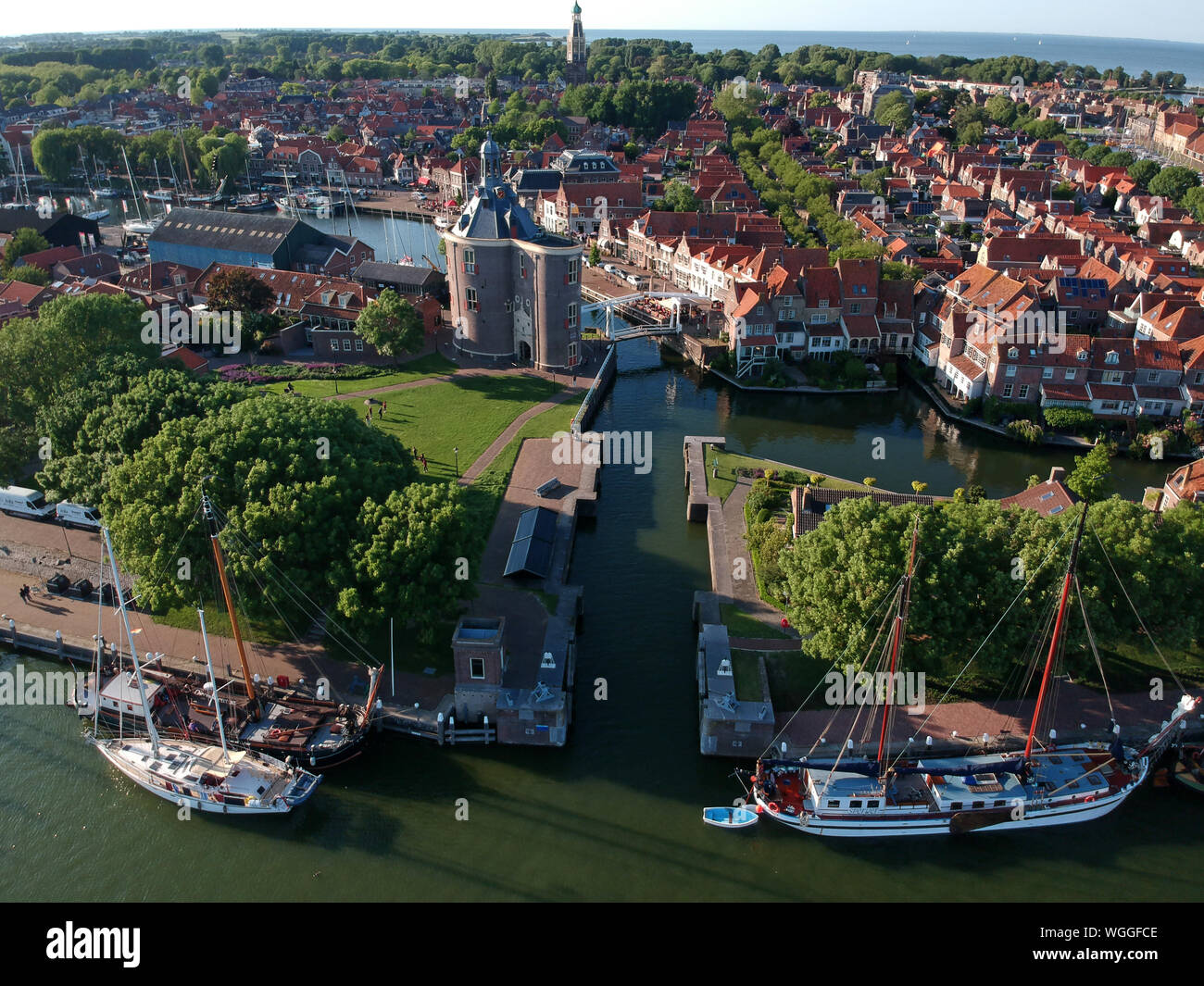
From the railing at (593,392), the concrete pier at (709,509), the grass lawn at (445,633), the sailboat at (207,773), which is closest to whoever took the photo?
the sailboat at (207,773)

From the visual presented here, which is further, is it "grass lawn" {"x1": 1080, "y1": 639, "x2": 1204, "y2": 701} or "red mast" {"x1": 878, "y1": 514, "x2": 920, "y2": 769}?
"grass lawn" {"x1": 1080, "y1": 639, "x2": 1204, "y2": 701}

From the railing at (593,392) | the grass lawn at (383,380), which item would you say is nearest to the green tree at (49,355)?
the grass lawn at (383,380)

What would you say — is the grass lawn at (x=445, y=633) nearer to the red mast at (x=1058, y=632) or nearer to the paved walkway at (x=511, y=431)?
the paved walkway at (x=511, y=431)

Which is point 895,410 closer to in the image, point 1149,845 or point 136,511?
point 1149,845

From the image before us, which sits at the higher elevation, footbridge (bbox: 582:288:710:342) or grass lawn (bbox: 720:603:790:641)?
footbridge (bbox: 582:288:710:342)

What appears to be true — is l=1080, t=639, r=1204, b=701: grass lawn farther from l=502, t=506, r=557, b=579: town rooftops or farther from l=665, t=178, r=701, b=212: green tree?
l=665, t=178, r=701, b=212: green tree

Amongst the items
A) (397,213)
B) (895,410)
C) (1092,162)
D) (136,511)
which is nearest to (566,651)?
(136,511)

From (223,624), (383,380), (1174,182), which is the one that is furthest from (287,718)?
(1174,182)

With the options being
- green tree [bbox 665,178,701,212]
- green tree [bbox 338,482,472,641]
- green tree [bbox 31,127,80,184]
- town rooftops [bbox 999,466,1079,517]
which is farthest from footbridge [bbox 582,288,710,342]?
green tree [bbox 31,127,80,184]
